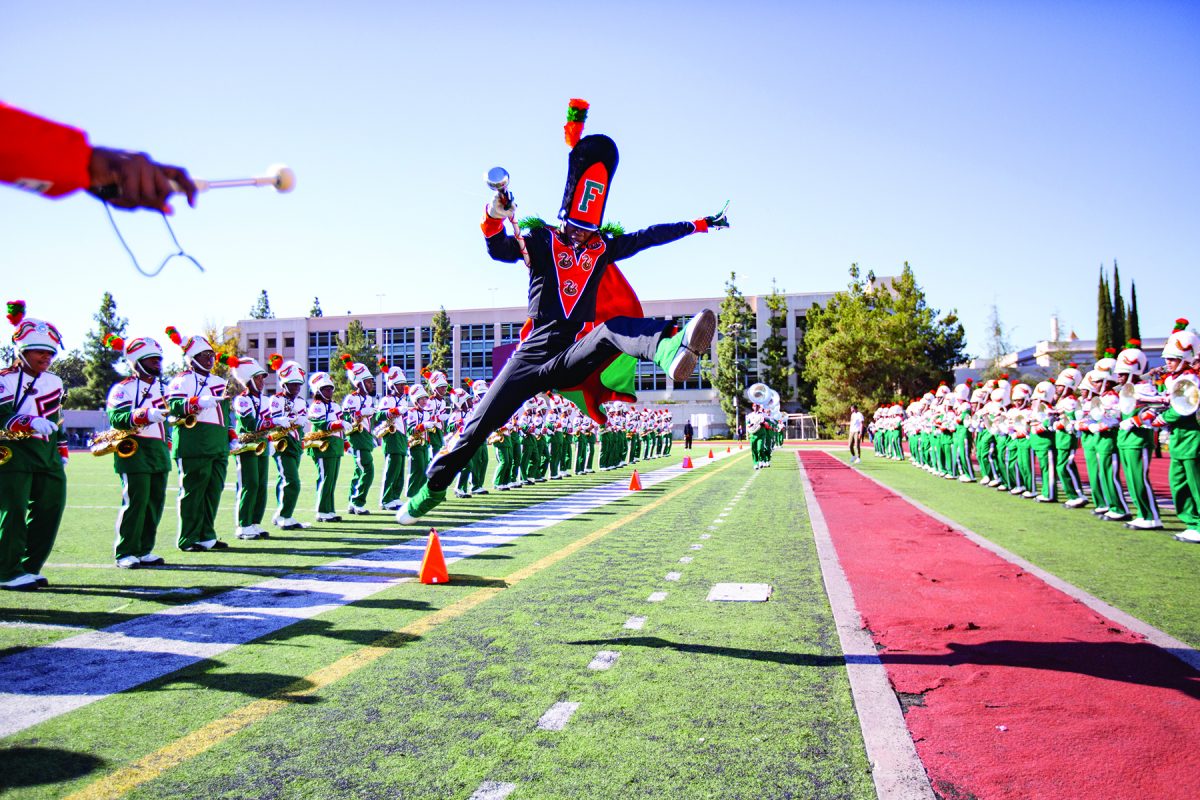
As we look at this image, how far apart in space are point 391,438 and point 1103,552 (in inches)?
426

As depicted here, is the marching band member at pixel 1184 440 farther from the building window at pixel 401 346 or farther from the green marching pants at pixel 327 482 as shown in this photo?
the building window at pixel 401 346

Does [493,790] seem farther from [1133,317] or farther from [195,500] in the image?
[1133,317]

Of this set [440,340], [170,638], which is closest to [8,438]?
[170,638]

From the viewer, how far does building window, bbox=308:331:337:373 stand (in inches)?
3374

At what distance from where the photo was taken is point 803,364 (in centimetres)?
7269

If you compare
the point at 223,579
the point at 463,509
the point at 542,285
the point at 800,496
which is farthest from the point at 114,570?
the point at 800,496

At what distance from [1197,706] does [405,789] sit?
149 inches

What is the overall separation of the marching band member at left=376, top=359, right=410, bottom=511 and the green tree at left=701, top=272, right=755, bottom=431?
52.2 m

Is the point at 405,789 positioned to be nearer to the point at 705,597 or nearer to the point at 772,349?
the point at 705,597

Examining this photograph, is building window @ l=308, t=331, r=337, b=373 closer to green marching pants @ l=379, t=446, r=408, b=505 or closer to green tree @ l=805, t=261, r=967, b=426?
green tree @ l=805, t=261, r=967, b=426

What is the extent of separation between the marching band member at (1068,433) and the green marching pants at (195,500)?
521 inches

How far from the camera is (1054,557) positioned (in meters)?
8.73

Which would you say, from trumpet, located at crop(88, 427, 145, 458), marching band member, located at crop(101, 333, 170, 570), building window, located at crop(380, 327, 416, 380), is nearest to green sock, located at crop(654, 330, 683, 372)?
marching band member, located at crop(101, 333, 170, 570)

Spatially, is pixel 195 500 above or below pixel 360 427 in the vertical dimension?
below
